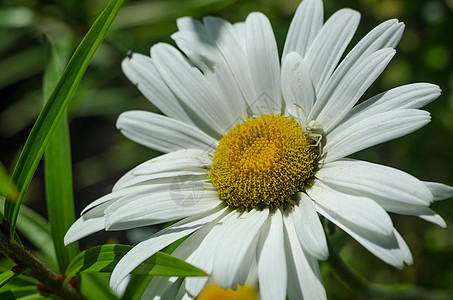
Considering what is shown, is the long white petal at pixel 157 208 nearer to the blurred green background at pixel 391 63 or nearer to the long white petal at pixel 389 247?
the long white petal at pixel 389 247

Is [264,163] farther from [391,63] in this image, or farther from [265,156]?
[391,63]

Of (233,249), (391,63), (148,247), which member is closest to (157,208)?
(148,247)

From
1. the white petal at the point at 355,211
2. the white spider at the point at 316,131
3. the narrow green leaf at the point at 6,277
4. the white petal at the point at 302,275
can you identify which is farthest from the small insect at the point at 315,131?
the narrow green leaf at the point at 6,277

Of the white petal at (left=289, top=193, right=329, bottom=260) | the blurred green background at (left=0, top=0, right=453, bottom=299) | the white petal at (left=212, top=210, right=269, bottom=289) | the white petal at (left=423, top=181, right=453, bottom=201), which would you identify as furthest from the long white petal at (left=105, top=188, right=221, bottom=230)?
the blurred green background at (left=0, top=0, right=453, bottom=299)

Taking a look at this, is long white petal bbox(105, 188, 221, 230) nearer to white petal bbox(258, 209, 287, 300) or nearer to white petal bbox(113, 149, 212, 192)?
white petal bbox(113, 149, 212, 192)

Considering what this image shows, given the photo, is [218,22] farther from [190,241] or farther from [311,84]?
[190,241]

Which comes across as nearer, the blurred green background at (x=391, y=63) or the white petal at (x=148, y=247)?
the white petal at (x=148, y=247)

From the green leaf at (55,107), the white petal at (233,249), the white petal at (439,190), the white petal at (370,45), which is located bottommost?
the white petal at (439,190)
